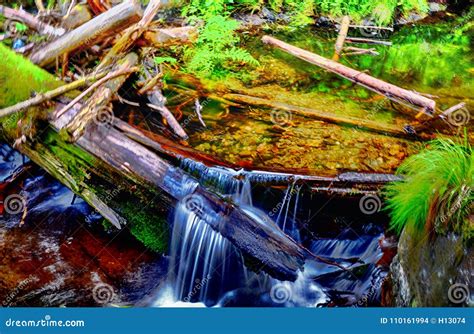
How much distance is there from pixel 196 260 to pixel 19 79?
6.06ft

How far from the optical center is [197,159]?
297cm

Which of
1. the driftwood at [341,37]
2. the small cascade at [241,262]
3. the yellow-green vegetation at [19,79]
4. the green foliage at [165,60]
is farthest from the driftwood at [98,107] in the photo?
the driftwood at [341,37]

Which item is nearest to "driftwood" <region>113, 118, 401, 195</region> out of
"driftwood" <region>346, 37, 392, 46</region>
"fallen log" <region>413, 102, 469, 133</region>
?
"fallen log" <region>413, 102, 469, 133</region>

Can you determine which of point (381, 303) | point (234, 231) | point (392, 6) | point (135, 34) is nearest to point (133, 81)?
point (135, 34)

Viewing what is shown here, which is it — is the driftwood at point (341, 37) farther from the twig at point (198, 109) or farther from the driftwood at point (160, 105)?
the driftwood at point (160, 105)

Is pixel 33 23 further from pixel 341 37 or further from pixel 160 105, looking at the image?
pixel 341 37

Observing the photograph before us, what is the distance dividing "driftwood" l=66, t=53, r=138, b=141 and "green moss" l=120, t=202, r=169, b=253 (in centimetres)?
62

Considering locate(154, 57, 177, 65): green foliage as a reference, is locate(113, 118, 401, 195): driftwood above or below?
below

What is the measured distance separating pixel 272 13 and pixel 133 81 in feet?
8.88

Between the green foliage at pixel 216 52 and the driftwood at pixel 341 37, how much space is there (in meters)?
0.98

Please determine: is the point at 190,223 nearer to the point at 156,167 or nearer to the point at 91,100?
the point at 156,167

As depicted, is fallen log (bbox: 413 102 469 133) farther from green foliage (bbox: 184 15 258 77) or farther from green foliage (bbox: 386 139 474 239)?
green foliage (bbox: 184 15 258 77)

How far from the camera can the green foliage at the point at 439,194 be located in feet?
6.82

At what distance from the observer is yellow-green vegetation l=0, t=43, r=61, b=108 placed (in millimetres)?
3000
